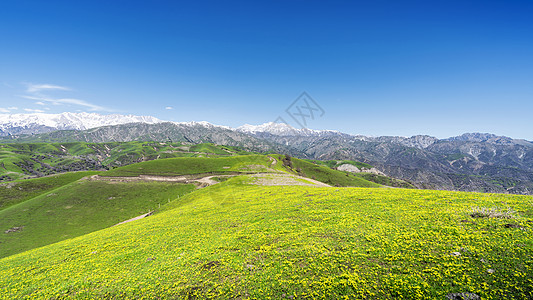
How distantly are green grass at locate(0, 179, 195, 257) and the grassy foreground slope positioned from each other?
51892 mm

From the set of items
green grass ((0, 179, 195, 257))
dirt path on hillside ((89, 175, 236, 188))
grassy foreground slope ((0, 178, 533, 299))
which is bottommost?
green grass ((0, 179, 195, 257))

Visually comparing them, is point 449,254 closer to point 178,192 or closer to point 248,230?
point 248,230

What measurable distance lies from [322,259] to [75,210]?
10532cm

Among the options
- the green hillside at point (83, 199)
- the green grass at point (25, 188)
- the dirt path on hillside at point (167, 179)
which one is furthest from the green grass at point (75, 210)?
the green grass at point (25, 188)

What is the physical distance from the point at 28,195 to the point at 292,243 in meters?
143

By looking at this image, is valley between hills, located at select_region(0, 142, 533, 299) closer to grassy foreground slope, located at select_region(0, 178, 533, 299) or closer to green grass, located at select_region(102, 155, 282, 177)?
grassy foreground slope, located at select_region(0, 178, 533, 299)

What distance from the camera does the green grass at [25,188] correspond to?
289 ft

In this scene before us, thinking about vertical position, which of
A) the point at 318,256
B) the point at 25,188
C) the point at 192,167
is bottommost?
the point at 25,188

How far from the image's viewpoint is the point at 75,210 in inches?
3063

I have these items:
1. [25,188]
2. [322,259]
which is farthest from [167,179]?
[322,259]

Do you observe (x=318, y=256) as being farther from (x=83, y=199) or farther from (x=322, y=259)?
(x=83, y=199)

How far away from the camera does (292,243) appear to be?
17438 millimetres

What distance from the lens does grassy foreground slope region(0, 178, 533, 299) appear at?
1076 cm

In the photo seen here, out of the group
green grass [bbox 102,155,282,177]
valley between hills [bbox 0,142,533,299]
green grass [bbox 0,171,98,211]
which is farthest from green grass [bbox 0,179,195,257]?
valley between hills [bbox 0,142,533,299]
